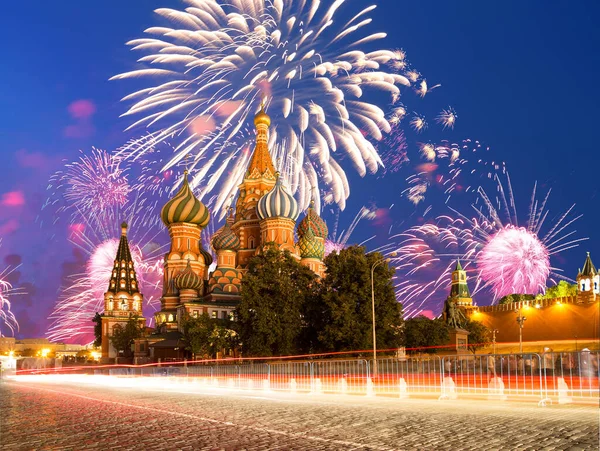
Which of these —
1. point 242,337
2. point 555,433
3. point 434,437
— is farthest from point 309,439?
point 242,337

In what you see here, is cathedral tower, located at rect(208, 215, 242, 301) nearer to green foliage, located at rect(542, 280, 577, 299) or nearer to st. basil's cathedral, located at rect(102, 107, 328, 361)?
st. basil's cathedral, located at rect(102, 107, 328, 361)

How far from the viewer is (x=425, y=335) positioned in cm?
5584

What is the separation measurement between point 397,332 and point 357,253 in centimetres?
636

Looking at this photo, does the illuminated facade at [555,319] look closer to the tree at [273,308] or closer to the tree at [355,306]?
the tree at [355,306]

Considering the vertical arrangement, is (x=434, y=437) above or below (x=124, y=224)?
below

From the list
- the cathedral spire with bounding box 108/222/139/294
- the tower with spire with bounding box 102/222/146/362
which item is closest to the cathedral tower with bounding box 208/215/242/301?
the tower with spire with bounding box 102/222/146/362

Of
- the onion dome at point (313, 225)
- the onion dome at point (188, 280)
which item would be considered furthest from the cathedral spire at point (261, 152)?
the onion dome at point (188, 280)

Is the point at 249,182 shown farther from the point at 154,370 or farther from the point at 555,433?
the point at 555,433

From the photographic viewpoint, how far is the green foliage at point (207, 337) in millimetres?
51500

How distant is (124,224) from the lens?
9594cm

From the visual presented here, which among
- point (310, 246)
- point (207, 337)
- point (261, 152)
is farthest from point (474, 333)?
point (261, 152)

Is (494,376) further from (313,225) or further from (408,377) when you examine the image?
(313,225)

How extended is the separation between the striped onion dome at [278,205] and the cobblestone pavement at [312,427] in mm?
57390

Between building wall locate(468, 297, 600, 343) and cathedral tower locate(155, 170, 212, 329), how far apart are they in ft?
131
